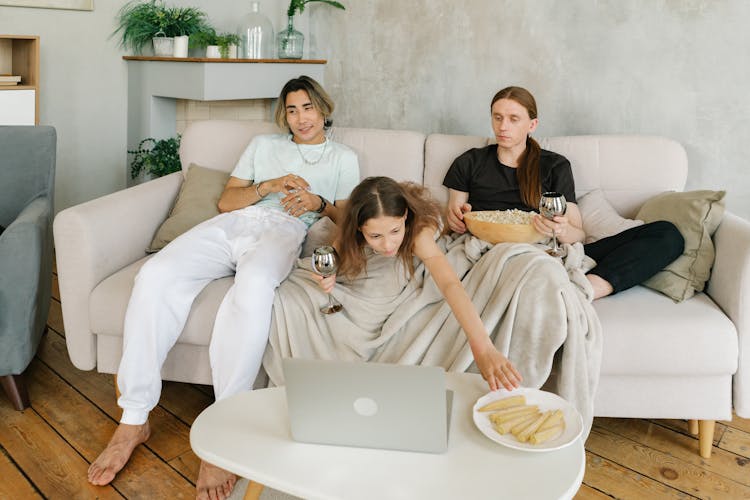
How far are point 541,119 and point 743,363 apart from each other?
5.24 ft

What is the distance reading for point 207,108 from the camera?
14.5ft

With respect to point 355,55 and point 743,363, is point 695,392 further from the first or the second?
point 355,55

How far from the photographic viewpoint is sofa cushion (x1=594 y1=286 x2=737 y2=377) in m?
2.02

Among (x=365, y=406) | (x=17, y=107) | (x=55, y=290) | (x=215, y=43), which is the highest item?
(x=215, y=43)

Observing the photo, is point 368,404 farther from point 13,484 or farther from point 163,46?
point 163,46

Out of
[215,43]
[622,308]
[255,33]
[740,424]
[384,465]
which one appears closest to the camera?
[384,465]

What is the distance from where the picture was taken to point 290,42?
13.9 feet

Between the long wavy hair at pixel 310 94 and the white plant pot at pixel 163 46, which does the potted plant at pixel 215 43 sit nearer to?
the white plant pot at pixel 163 46

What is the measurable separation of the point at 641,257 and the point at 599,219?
0.32 m

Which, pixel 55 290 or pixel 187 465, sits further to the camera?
pixel 55 290

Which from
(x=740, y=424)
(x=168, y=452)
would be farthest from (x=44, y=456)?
(x=740, y=424)

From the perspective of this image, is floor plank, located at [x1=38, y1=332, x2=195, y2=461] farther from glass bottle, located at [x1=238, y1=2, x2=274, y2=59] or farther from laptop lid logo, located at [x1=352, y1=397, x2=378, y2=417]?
glass bottle, located at [x1=238, y1=2, x2=274, y2=59]

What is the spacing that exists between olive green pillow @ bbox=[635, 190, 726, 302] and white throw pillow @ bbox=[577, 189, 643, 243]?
0.16 m

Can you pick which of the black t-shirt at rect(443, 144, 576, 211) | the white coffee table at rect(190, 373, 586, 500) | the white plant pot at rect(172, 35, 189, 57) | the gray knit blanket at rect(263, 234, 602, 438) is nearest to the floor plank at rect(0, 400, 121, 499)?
the gray knit blanket at rect(263, 234, 602, 438)
